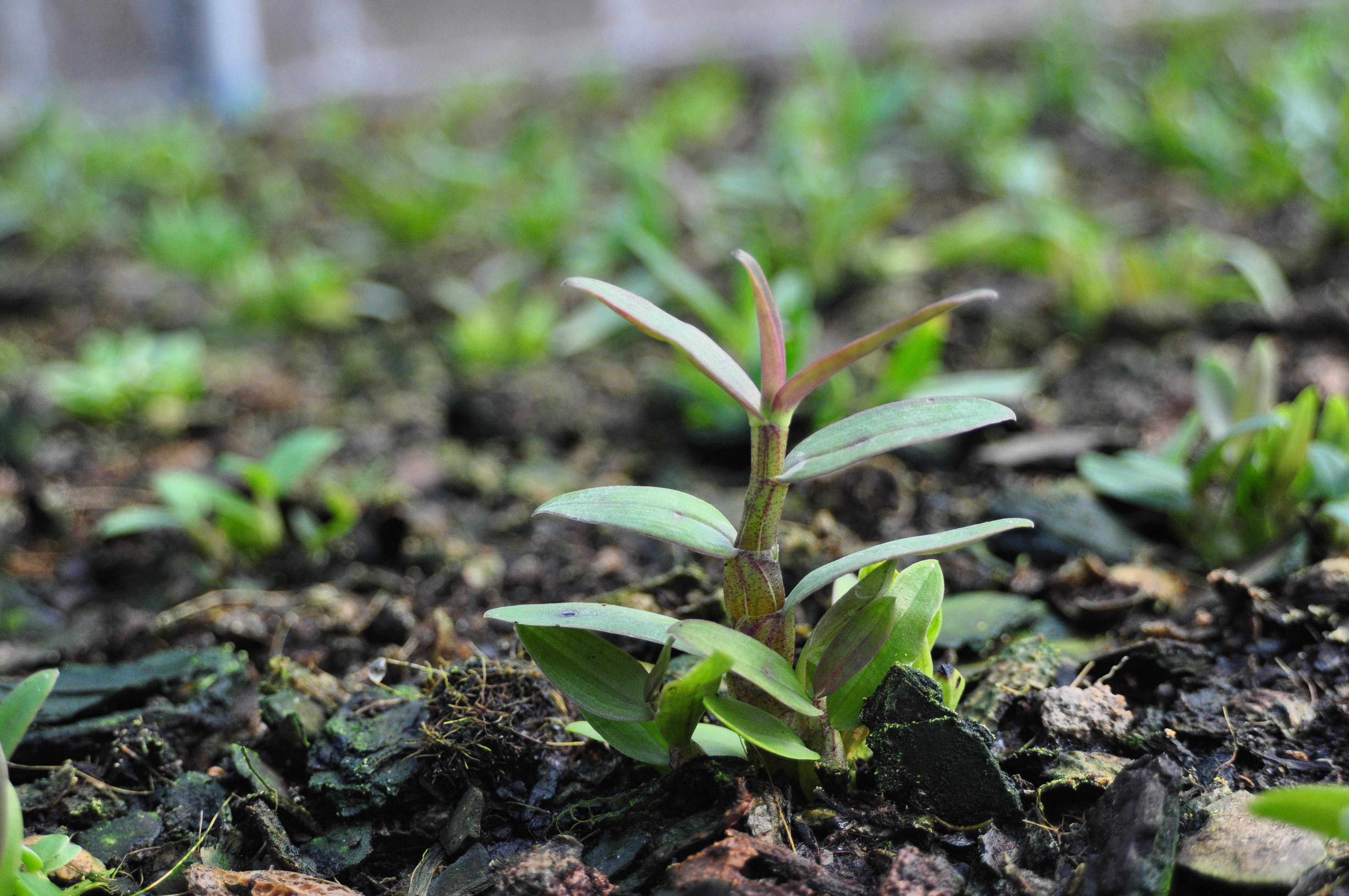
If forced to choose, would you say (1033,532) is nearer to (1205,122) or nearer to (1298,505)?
(1298,505)

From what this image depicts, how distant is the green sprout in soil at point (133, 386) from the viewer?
2.24 metres

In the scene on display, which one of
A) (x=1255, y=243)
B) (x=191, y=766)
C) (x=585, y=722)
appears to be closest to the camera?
(x=585, y=722)

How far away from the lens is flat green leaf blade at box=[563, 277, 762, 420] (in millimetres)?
814

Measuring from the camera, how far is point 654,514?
0.88 m

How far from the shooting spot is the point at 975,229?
2.65 m

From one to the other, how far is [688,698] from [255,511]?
1136mm

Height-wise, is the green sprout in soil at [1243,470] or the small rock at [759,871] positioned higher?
the green sprout in soil at [1243,470]

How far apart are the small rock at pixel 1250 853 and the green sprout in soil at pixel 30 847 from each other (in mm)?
1030

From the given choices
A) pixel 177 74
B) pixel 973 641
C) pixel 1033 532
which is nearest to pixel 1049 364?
pixel 1033 532

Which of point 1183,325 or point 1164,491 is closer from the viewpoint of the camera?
point 1164,491

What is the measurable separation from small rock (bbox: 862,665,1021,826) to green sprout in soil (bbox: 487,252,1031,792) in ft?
0.09

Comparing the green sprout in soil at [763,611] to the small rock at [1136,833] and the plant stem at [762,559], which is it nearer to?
the plant stem at [762,559]

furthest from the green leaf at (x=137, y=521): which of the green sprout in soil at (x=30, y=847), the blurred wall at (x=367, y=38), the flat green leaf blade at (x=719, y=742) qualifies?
the blurred wall at (x=367, y=38)

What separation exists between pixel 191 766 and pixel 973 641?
3.39ft
